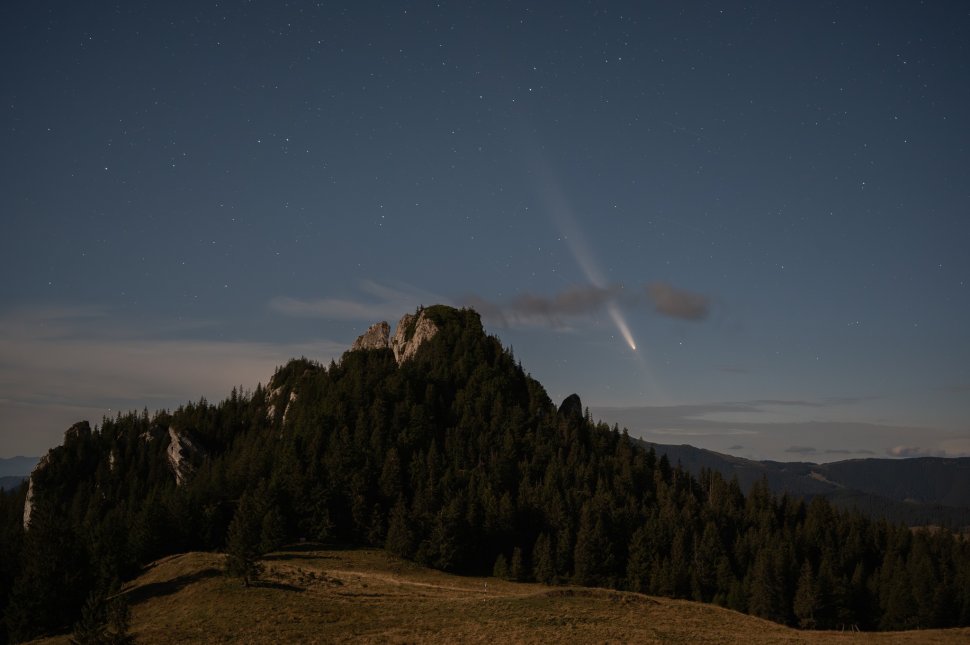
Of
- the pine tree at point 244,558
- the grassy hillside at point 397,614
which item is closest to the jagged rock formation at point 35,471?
the grassy hillside at point 397,614

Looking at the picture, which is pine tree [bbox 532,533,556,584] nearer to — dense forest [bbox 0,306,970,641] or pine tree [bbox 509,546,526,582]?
dense forest [bbox 0,306,970,641]

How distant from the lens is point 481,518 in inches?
4505

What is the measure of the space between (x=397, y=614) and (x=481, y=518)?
2259 inches

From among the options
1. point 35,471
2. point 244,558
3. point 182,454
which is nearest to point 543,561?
point 244,558

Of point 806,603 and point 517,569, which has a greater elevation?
point 517,569

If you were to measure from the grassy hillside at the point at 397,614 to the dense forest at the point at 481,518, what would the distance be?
846cm

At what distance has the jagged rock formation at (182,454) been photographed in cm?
17025

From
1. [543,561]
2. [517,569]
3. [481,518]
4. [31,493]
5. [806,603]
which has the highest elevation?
[481,518]

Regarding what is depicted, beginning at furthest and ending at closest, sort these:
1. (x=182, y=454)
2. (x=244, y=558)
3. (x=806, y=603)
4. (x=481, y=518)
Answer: (x=182, y=454) < (x=481, y=518) < (x=806, y=603) < (x=244, y=558)

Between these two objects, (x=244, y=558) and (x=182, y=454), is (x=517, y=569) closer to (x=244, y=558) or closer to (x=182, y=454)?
(x=244, y=558)

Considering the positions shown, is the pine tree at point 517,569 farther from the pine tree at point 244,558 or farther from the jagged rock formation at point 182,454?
the jagged rock formation at point 182,454

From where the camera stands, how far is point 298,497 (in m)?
113

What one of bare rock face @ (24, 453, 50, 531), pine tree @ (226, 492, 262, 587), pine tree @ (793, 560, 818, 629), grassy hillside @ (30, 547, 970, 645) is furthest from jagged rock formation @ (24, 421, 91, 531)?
pine tree @ (793, 560, 818, 629)

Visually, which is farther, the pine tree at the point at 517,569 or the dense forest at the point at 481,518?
the pine tree at the point at 517,569
